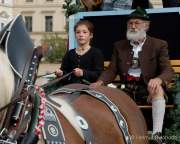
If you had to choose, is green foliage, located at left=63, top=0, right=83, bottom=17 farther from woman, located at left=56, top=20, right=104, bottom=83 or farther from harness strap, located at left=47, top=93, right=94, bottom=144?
harness strap, located at left=47, top=93, right=94, bottom=144

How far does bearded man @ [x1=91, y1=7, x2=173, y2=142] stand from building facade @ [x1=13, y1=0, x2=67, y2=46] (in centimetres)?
5736

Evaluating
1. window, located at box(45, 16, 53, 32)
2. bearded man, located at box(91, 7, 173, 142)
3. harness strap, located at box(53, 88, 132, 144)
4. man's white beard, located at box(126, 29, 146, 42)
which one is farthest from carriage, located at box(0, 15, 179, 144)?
window, located at box(45, 16, 53, 32)

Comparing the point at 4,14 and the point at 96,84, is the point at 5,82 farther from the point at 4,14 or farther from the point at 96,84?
the point at 4,14

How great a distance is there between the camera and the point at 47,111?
2.73m

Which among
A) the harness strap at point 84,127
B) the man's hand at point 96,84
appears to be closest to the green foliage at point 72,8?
the man's hand at point 96,84

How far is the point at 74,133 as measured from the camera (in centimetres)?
292

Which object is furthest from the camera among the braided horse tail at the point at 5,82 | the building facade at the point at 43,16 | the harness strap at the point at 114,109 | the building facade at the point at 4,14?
the building facade at the point at 43,16

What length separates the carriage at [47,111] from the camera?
2496 mm

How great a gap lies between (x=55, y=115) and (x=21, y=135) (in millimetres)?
349

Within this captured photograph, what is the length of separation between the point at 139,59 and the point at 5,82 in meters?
1.87

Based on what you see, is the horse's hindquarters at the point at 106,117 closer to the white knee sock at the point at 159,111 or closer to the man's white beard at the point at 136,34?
the white knee sock at the point at 159,111

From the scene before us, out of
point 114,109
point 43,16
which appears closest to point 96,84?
point 114,109

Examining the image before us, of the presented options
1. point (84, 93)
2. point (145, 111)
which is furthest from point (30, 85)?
point (145, 111)

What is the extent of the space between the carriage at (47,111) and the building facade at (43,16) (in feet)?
191
